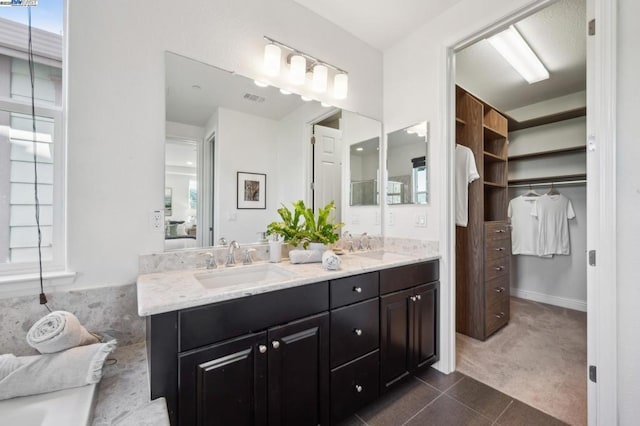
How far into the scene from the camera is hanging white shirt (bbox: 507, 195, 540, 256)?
3.44 meters

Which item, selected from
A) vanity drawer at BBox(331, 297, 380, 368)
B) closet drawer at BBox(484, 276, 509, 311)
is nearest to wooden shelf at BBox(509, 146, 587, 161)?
closet drawer at BBox(484, 276, 509, 311)

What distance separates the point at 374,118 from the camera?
240 cm

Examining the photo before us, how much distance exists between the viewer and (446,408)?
1.62 m

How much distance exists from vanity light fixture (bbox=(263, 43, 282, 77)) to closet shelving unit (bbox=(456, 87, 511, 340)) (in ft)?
5.76

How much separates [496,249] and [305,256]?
2.06 metres

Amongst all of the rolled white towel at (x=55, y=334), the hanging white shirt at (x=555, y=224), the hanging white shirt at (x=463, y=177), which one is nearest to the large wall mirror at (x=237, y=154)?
the rolled white towel at (x=55, y=334)

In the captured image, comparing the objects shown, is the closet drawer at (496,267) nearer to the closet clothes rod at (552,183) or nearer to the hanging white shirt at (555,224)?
the hanging white shirt at (555,224)

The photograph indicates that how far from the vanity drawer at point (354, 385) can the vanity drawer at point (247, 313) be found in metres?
0.40

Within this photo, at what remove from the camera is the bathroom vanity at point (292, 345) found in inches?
38.3

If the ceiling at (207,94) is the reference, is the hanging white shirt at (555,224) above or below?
below

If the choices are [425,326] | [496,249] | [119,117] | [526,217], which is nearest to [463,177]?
[496,249]

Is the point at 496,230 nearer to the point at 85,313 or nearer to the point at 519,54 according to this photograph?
the point at 519,54

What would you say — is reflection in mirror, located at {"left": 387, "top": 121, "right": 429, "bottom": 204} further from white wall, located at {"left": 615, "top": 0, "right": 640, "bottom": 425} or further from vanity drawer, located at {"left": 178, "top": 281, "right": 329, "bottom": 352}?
vanity drawer, located at {"left": 178, "top": 281, "right": 329, "bottom": 352}

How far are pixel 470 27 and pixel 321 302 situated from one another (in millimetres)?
2080
